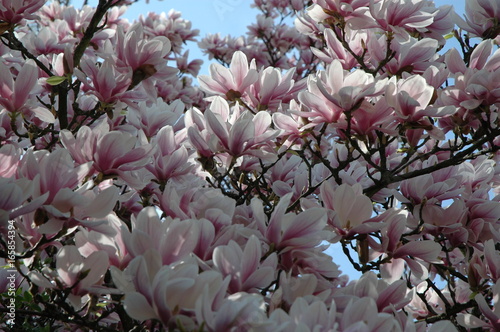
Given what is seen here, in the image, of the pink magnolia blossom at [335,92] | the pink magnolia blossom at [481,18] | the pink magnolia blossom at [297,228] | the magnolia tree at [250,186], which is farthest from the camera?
the pink magnolia blossom at [481,18]

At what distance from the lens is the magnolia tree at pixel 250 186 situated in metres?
1.06

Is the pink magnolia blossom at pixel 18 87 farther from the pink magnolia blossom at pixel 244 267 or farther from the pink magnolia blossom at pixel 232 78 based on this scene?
the pink magnolia blossom at pixel 244 267

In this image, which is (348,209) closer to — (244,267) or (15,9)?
(244,267)

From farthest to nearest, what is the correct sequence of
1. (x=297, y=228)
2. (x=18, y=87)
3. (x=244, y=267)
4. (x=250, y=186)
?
(x=250, y=186)
(x=18, y=87)
(x=297, y=228)
(x=244, y=267)

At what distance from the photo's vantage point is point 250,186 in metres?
2.07

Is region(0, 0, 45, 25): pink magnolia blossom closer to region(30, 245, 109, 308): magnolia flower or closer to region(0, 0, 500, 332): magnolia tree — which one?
region(0, 0, 500, 332): magnolia tree

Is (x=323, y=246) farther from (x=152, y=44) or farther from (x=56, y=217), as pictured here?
(x=152, y=44)

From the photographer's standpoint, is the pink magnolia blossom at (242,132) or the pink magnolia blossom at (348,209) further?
the pink magnolia blossom at (242,132)

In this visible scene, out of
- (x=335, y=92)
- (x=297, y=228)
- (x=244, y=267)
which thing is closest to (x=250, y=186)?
(x=335, y=92)

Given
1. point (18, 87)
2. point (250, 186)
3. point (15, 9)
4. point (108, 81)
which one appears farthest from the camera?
point (250, 186)

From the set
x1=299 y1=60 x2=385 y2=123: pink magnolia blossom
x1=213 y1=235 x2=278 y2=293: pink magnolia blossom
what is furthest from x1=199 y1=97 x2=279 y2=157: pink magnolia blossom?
x1=213 y1=235 x2=278 y2=293: pink magnolia blossom

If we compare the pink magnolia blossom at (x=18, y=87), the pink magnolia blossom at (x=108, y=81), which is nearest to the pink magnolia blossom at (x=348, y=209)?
the pink magnolia blossom at (x=108, y=81)

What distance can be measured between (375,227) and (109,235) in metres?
0.72

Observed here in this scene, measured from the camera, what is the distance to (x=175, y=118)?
203cm
